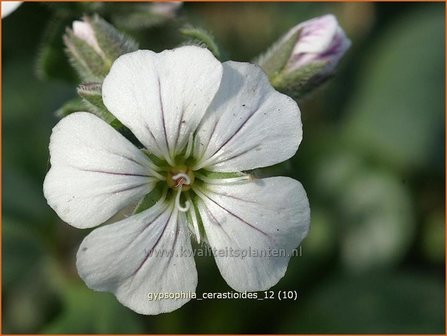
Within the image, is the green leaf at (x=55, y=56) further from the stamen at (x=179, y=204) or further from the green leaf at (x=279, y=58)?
the stamen at (x=179, y=204)

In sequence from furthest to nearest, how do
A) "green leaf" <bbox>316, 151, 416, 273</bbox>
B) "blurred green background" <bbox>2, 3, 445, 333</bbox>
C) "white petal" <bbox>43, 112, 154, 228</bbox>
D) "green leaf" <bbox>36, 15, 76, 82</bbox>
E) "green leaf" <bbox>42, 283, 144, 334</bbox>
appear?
1. "green leaf" <bbox>316, 151, 416, 273</bbox>
2. "blurred green background" <bbox>2, 3, 445, 333</bbox>
3. "green leaf" <bbox>42, 283, 144, 334</bbox>
4. "green leaf" <bbox>36, 15, 76, 82</bbox>
5. "white petal" <bbox>43, 112, 154, 228</bbox>

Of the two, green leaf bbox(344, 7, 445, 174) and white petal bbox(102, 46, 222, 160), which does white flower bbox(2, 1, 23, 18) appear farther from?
green leaf bbox(344, 7, 445, 174)

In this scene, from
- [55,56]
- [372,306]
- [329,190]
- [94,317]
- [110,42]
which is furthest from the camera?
[329,190]

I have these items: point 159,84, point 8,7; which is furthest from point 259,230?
point 8,7

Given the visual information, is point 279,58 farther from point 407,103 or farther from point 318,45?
point 407,103

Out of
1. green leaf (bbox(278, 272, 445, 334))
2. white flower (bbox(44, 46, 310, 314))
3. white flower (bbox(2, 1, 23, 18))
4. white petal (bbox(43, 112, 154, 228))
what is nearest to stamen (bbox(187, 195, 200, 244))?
white flower (bbox(44, 46, 310, 314))

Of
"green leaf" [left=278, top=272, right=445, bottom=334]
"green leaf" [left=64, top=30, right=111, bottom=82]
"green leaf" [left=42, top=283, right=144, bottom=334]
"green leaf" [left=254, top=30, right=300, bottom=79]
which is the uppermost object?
"green leaf" [left=64, top=30, right=111, bottom=82]
